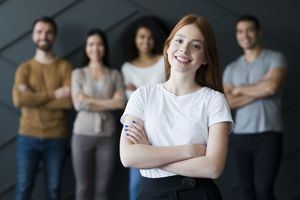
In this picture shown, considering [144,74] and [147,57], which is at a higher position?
[147,57]

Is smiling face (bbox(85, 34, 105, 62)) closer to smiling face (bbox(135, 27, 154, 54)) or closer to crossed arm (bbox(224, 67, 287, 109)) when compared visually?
smiling face (bbox(135, 27, 154, 54))

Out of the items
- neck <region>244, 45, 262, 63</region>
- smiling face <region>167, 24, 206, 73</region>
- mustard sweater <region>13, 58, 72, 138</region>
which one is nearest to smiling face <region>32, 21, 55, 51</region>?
mustard sweater <region>13, 58, 72, 138</region>

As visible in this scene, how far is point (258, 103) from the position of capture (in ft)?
11.0

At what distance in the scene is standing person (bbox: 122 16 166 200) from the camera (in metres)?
3.47

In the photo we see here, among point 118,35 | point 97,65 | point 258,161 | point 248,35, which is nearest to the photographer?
point 258,161

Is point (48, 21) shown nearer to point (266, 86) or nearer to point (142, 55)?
point (142, 55)

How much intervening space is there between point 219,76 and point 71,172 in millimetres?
2317

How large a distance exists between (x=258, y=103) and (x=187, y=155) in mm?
1763

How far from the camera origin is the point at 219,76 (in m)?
1.88

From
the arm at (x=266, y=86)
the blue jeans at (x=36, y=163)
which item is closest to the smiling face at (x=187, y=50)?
the arm at (x=266, y=86)

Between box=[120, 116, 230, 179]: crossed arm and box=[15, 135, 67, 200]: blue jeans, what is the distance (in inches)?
73.7

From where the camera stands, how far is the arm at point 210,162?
1.71 meters

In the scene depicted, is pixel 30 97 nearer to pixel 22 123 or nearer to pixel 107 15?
pixel 22 123

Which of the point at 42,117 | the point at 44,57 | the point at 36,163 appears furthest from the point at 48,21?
the point at 36,163
